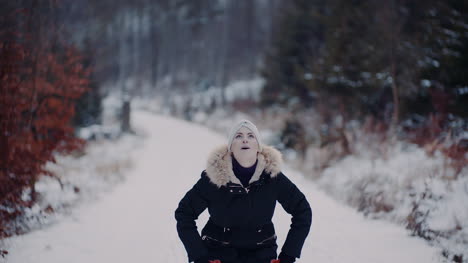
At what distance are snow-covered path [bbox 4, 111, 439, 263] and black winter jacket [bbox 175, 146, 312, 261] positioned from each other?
129cm

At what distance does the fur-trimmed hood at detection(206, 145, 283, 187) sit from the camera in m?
2.65

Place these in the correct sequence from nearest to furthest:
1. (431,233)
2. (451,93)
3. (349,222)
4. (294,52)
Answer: (431,233) → (349,222) → (451,93) → (294,52)

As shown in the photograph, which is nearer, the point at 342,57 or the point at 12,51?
the point at 12,51

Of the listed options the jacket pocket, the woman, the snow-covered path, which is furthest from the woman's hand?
the snow-covered path

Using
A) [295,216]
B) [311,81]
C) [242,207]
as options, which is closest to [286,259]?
[295,216]

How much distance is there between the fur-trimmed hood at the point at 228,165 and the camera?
265 cm

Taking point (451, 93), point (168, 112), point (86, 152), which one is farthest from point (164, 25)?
point (451, 93)

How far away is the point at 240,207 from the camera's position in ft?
8.67

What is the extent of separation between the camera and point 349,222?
16.6 ft

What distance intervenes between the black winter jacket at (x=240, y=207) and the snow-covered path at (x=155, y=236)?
1.29 meters

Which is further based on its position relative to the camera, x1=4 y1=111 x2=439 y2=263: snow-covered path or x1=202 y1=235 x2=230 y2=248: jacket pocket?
x1=4 y1=111 x2=439 y2=263: snow-covered path

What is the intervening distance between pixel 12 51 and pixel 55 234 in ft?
7.59

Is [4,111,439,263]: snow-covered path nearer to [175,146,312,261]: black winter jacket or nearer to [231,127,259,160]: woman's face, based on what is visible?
[175,146,312,261]: black winter jacket

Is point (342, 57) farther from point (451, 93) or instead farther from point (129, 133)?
point (129, 133)
